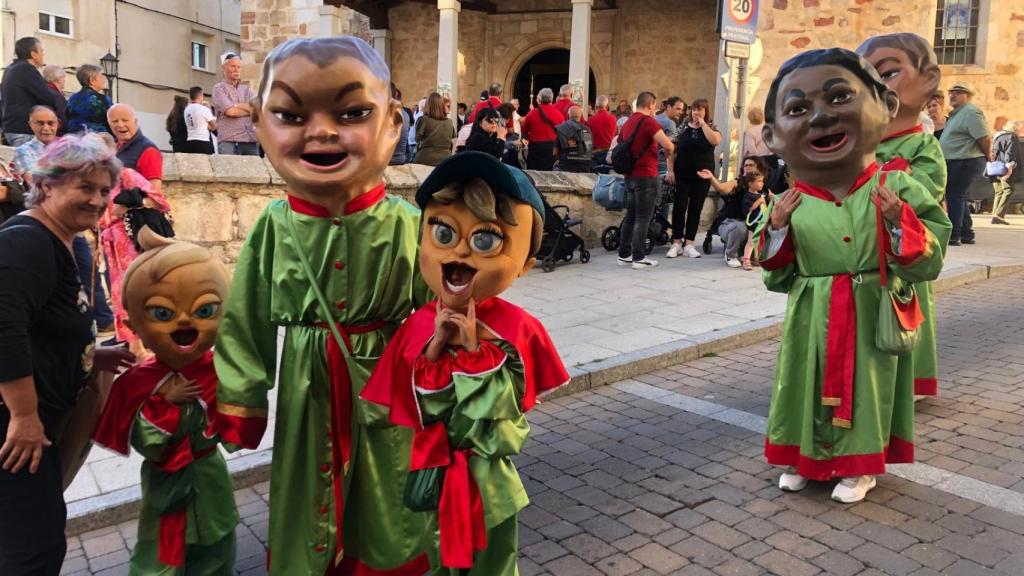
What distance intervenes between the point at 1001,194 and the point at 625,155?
10.5 m

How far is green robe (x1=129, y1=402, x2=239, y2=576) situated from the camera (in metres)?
2.78

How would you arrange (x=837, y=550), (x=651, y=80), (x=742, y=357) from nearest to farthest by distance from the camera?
(x=837, y=550) → (x=742, y=357) → (x=651, y=80)

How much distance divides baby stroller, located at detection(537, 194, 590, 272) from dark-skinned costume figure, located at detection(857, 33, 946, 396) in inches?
195

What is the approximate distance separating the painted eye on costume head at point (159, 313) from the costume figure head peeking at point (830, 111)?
104 inches

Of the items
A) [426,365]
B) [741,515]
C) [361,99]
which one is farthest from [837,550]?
[361,99]

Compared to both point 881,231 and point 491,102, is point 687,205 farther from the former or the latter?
point 881,231

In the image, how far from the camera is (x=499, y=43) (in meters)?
23.2

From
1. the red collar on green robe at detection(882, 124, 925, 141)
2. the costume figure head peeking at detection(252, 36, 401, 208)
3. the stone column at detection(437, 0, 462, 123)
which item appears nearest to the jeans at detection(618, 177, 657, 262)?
the red collar on green robe at detection(882, 124, 925, 141)

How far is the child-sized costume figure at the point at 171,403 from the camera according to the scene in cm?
276

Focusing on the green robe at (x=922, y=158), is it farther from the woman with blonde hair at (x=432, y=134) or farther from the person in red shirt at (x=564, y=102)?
the person in red shirt at (x=564, y=102)

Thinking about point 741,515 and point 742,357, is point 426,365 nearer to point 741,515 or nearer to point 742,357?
point 741,515

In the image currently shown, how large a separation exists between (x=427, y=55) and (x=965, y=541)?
69.5 feet

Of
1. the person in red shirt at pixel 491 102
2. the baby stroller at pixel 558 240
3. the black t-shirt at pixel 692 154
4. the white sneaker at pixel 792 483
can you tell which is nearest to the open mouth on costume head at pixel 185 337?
the white sneaker at pixel 792 483

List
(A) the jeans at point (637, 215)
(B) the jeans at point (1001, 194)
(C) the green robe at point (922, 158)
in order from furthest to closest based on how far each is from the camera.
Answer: (B) the jeans at point (1001, 194) < (A) the jeans at point (637, 215) < (C) the green robe at point (922, 158)
